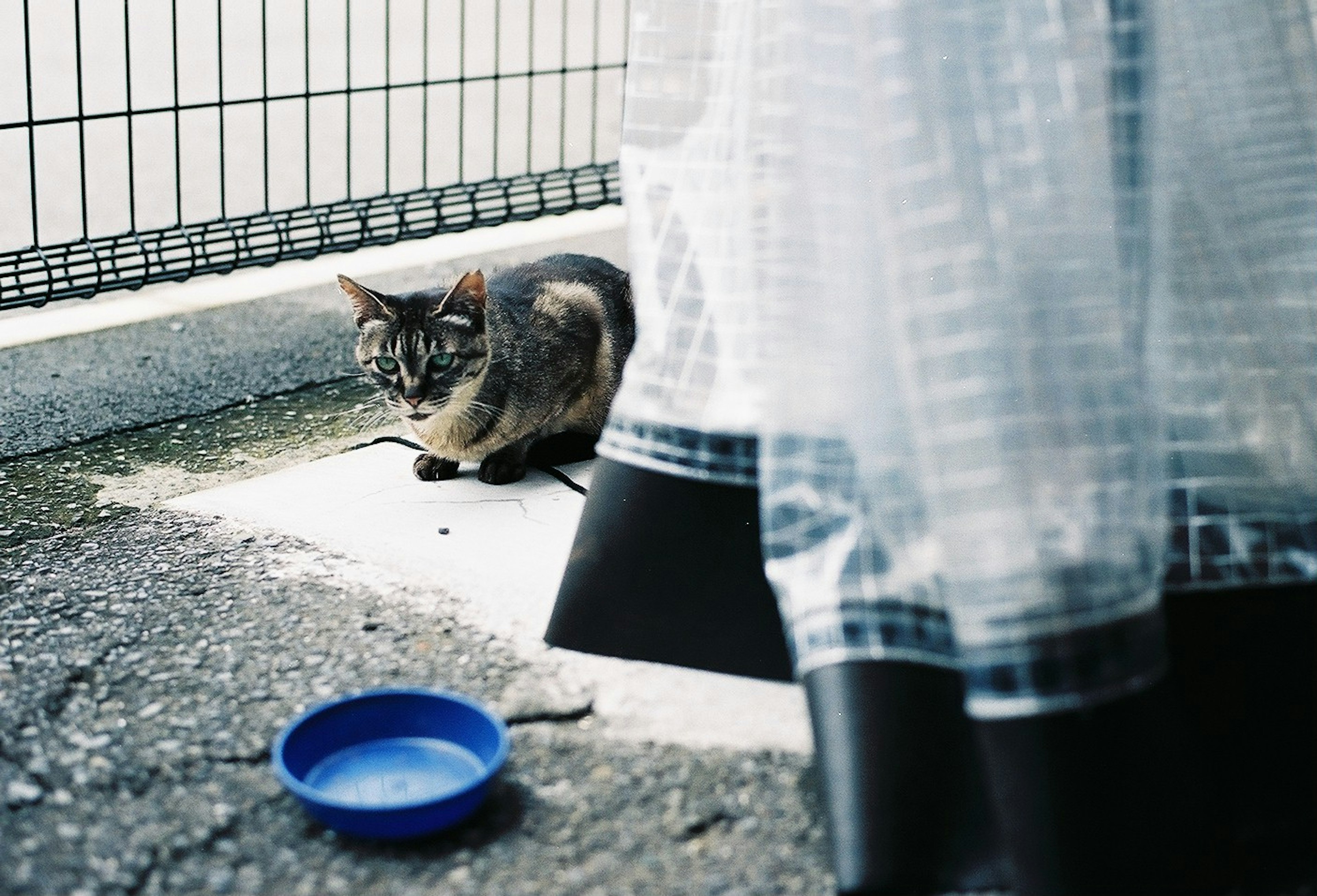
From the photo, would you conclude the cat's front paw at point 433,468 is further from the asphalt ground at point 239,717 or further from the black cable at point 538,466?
the asphalt ground at point 239,717

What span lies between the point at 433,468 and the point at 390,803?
951mm

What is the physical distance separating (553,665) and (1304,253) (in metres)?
0.95

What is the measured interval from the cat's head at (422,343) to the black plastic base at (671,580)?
62cm

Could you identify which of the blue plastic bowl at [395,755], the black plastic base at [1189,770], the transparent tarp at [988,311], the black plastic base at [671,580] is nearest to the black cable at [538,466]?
the black plastic base at [671,580]

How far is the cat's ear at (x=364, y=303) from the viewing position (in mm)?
2322

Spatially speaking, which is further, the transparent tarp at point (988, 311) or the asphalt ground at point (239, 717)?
the asphalt ground at point (239, 717)

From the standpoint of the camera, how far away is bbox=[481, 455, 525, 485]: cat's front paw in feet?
7.82

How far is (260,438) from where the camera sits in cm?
250

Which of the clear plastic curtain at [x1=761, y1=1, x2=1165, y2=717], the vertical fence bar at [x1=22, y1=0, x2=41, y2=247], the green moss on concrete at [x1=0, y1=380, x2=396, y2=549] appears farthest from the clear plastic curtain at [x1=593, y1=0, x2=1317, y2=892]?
the vertical fence bar at [x1=22, y1=0, x2=41, y2=247]

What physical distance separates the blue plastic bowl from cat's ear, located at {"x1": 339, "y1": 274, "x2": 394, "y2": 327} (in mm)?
894

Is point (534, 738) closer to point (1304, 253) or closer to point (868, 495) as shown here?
point (868, 495)

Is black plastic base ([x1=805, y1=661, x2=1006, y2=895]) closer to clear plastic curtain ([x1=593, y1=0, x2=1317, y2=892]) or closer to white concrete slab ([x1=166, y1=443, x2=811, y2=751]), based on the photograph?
clear plastic curtain ([x1=593, y1=0, x2=1317, y2=892])

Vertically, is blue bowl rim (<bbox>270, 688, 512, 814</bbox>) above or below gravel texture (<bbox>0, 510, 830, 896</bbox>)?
above

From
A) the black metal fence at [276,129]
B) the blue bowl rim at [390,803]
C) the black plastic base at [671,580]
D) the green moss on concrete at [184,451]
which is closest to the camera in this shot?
the blue bowl rim at [390,803]
